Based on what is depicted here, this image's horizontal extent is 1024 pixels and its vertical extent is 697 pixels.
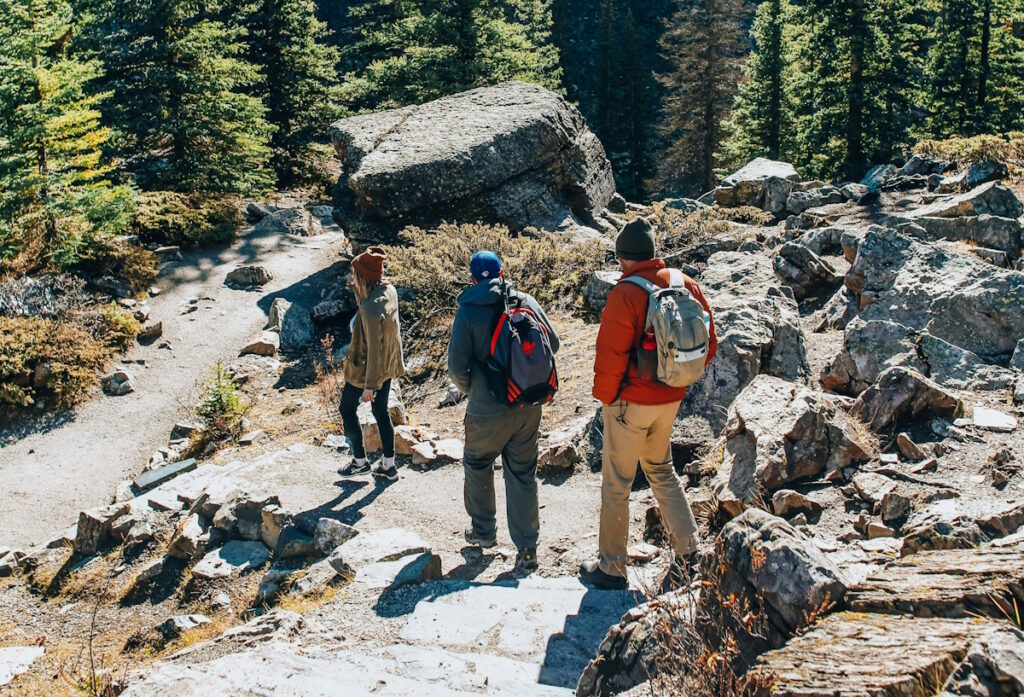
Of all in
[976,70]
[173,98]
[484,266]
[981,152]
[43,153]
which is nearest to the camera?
[484,266]

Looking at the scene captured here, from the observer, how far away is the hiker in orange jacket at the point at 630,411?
15.1 ft

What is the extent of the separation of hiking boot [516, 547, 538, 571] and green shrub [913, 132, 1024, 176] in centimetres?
1290

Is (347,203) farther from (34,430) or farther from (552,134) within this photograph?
(34,430)

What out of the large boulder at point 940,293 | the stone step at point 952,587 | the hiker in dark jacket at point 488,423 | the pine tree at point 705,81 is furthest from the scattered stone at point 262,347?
the pine tree at point 705,81

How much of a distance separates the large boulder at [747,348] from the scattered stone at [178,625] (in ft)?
14.5

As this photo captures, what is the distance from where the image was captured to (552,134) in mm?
15242

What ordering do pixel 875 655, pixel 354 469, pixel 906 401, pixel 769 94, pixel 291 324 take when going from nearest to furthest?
pixel 875 655
pixel 906 401
pixel 354 469
pixel 291 324
pixel 769 94

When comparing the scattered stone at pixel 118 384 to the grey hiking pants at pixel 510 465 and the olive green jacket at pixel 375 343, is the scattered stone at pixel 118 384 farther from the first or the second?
the grey hiking pants at pixel 510 465

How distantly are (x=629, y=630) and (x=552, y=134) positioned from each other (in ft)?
42.0

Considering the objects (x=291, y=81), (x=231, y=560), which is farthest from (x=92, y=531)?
(x=291, y=81)

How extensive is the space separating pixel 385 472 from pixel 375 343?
57.7 inches

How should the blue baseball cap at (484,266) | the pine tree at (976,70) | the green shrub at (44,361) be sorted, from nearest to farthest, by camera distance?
1. the blue baseball cap at (484,266)
2. the green shrub at (44,361)
3. the pine tree at (976,70)

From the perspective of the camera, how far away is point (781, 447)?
19.2 feet

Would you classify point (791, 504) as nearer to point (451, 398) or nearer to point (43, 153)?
point (451, 398)
